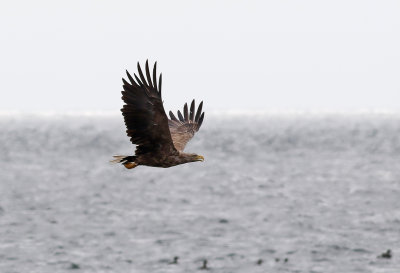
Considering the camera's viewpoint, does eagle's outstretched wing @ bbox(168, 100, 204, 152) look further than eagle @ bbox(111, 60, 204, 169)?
Yes

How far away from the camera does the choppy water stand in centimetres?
3131

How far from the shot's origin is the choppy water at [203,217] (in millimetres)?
31312

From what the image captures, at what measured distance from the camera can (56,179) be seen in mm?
68312

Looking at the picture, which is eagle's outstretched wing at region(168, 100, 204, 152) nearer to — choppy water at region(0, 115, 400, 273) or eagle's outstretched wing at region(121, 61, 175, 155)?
eagle's outstretched wing at region(121, 61, 175, 155)

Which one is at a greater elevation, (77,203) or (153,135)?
(153,135)

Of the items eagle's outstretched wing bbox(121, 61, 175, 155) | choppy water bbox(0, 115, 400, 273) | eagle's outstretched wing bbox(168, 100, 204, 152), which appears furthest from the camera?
choppy water bbox(0, 115, 400, 273)

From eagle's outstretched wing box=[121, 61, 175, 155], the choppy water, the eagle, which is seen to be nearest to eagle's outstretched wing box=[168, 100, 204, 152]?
the eagle

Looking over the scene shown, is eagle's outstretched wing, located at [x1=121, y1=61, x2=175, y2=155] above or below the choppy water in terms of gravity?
above

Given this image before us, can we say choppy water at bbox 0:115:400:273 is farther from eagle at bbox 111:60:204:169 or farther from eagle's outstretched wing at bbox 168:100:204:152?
eagle at bbox 111:60:204:169

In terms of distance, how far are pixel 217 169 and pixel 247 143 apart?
50.6 metres

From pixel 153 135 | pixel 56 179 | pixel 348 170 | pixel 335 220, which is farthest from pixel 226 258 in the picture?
pixel 348 170

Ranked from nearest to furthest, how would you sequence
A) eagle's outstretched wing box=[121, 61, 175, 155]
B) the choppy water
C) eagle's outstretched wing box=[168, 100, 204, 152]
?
1. eagle's outstretched wing box=[121, 61, 175, 155]
2. eagle's outstretched wing box=[168, 100, 204, 152]
3. the choppy water

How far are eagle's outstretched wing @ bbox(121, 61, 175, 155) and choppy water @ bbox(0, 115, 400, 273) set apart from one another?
1531 centimetres

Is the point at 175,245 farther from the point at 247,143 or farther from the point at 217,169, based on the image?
the point at 247,143
